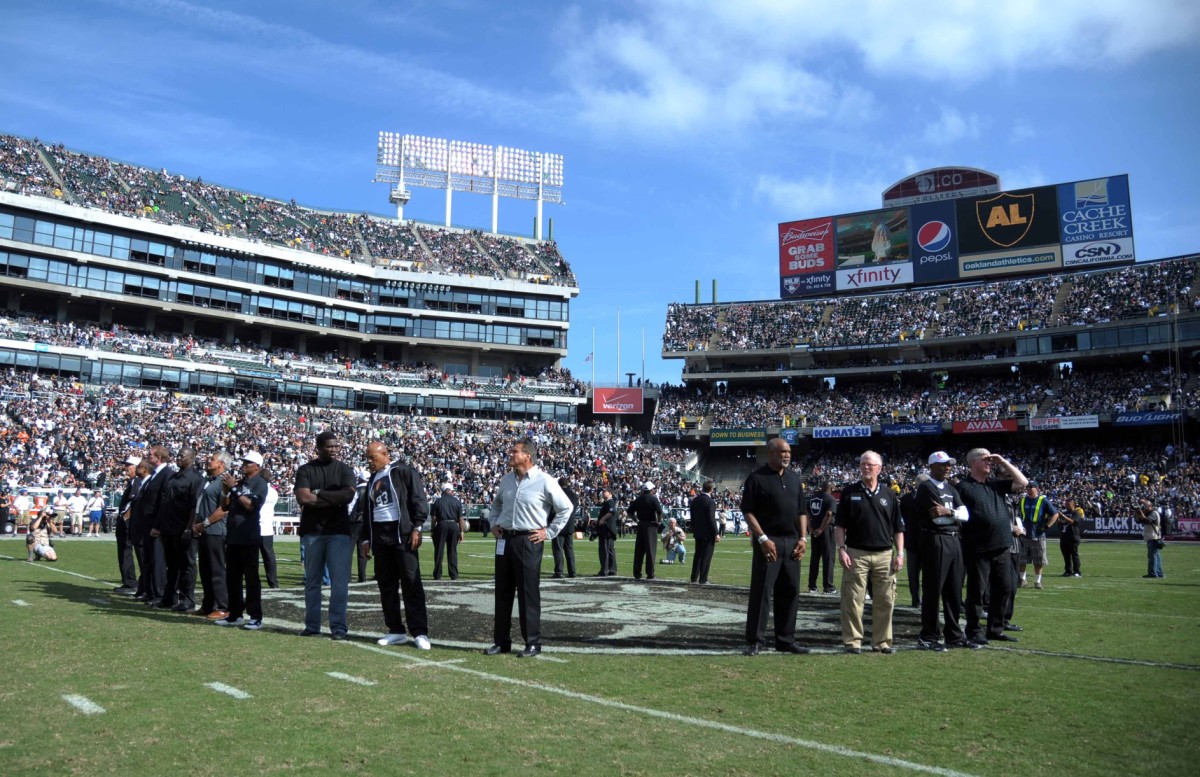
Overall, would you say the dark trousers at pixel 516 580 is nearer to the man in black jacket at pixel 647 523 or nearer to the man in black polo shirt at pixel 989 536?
the man in black polo shirt at pixel 989 536

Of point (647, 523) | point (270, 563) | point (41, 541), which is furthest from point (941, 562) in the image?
point (41, 541)

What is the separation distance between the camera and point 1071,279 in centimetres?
6125

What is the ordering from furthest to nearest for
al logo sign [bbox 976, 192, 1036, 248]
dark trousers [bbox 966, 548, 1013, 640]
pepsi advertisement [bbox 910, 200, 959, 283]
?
pepsi advertisement [bbox 910, 200, 959, 283]
al logo sign [bbox 976, 192, 1036, 248]
dark trousers [bbox 966, 548, 1013, 640]

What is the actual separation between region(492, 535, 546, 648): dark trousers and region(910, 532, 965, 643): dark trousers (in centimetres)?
404

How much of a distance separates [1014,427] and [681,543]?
1531 inches

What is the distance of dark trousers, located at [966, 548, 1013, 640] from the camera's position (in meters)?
9.88

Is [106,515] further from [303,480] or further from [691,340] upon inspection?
[691,340]

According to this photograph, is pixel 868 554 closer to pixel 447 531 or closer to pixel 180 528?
pixel 180 528

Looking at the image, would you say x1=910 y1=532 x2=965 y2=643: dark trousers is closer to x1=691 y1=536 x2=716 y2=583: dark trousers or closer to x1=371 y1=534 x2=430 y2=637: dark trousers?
x1=371 y1=534 x2=430 y2=637: dark trousers

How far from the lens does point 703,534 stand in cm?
1700

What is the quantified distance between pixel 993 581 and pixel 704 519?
744cm

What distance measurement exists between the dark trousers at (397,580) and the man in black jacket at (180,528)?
3.93 metres

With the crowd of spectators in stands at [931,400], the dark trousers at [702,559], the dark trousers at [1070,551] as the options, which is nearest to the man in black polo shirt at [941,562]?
the dark trousers at [702,559]

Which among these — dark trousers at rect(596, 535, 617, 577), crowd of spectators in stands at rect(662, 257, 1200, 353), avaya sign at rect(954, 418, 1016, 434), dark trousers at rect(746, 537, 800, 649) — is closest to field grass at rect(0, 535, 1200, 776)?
dark trousers at rect(746, 537, 800, 649)
